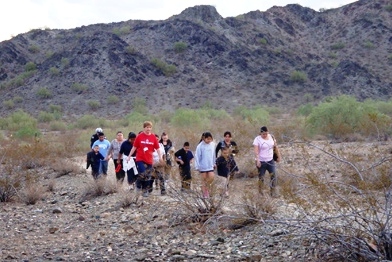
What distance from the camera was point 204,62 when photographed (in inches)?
2152

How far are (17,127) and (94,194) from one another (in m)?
27.5

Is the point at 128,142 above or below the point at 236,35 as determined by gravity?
below

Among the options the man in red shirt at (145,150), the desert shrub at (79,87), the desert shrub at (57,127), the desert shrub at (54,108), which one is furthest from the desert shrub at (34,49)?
the man in red shirt at (145,150)

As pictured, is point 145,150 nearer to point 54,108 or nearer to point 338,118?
point 338,118

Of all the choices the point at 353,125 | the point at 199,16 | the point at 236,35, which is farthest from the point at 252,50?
the point at 353,125

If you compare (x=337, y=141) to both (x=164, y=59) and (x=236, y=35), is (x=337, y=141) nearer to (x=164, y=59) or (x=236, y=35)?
(x=164, y=59)

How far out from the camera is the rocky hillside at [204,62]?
1948 inches

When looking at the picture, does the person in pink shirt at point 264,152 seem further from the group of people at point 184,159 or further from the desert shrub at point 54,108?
the desert shrub at point 54,108

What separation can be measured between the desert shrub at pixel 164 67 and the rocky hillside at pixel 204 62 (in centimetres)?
9

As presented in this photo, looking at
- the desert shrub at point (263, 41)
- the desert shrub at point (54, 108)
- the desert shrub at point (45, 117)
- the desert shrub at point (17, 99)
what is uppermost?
the desert shrub at point (263, 41)

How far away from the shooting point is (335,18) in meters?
64.6

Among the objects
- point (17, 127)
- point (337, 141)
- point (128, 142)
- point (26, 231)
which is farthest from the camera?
point (17, 127)

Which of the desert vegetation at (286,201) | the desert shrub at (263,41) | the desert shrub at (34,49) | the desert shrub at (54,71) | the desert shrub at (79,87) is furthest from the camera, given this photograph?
the desert shrub at (34,49)

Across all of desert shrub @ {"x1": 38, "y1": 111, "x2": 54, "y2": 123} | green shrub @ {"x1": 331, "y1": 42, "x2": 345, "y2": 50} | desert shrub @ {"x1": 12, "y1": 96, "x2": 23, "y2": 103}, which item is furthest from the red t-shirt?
green shrub @ {"x1": 331, "y1": 42, "x2": 345, "y2": 50}
